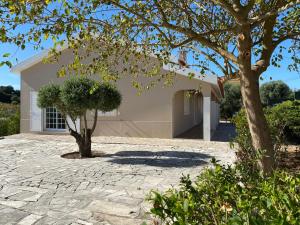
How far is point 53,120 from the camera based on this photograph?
1919 centimetres

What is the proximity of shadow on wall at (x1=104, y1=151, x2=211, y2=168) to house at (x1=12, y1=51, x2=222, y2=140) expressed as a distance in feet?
14.9

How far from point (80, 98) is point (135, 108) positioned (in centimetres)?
666

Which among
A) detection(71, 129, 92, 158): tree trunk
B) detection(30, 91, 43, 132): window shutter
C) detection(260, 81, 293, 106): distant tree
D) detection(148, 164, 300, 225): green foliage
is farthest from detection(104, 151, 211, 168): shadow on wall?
detection(260, 81, 293, 106): distant tree

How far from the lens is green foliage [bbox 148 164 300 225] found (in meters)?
2.24

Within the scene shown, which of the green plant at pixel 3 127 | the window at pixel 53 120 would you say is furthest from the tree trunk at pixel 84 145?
the green plant at pixel 3 127

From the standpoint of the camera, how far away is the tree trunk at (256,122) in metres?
4.83

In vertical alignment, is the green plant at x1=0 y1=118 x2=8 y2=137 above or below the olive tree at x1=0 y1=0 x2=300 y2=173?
below

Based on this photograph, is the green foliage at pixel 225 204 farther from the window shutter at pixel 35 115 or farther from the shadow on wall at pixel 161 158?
→ the window shutter at pixel 35 115

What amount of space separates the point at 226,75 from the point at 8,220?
4496 millimetres

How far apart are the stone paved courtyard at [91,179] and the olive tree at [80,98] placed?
112cm

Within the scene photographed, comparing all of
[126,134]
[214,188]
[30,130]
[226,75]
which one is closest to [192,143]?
[126,134]

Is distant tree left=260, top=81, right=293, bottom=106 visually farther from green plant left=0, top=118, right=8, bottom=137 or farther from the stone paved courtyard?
green plant left=0, top=118, right=8, bottom=137

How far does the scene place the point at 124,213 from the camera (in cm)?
520

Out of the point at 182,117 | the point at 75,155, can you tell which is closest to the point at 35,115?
the point at 75,155
